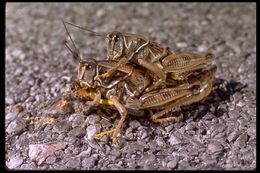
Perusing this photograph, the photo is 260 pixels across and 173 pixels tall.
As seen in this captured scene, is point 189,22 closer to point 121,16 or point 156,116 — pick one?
point 121,16

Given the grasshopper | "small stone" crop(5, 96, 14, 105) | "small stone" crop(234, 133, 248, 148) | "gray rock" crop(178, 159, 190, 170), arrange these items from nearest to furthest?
"gray rock" crop(178, 159, 190, 170) → "small stone" crop(234, 133, 248, 148) → the grasshopper → "small stone" crop(5, 96, 14, 105)

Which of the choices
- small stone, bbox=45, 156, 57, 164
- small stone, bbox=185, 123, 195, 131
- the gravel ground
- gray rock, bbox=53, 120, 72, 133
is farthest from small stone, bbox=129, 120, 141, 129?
small stone, bbox=45, 156, 57, 164

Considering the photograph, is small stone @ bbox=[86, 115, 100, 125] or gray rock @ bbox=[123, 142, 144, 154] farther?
small stone @ bbox=[86, 115, 100, 125]

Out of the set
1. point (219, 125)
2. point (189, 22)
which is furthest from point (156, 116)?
point (189, 22)

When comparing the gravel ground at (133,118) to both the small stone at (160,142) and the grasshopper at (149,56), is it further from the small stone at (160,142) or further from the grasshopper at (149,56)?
the grasshopper at (149,56)

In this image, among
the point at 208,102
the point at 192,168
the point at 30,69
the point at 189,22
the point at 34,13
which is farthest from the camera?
the point at 34,13

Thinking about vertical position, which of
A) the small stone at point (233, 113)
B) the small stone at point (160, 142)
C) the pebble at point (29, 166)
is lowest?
the pebble at point (29, 166)

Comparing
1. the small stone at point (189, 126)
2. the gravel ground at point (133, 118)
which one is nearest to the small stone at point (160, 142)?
the gravel ground at point (133, 118)

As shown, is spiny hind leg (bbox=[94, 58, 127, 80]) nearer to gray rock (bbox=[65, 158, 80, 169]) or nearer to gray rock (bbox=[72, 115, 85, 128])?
gray rock (bbox=[72, 115, 85, 128])
